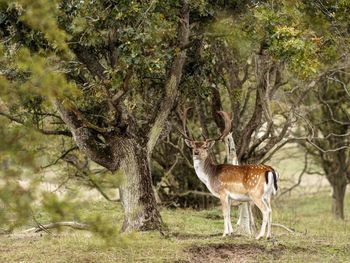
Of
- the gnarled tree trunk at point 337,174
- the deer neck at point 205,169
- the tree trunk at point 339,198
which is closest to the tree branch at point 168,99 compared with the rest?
the deer neck at point 205,169

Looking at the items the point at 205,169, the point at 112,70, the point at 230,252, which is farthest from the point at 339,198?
the point at 112,70

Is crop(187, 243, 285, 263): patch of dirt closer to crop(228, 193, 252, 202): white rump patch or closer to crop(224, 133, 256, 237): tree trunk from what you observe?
crop(228, 193, 252, 202): white rump patch

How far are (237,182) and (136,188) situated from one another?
1.83m

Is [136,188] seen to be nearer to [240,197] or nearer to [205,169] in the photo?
[205,169]

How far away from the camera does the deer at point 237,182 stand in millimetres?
12672

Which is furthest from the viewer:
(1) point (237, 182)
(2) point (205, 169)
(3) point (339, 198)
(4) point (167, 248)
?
(3) point (339, 198)

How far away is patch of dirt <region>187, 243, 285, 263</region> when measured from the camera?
1129 centimetres

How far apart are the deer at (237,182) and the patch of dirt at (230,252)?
78 cm

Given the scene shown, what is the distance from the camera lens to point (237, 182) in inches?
512

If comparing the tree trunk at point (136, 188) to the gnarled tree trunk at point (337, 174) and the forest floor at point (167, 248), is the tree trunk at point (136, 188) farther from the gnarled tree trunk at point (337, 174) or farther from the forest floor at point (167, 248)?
the gnarled tree trunk at point (337, 174)

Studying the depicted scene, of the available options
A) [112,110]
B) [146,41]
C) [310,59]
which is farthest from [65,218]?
[310,59]

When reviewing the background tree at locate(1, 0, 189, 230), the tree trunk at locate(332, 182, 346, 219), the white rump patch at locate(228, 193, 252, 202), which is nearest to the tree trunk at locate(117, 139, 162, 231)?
the background tree at locate(1, 0, 189, 230)

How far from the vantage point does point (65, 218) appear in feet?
28.9

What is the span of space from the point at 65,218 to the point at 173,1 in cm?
459
